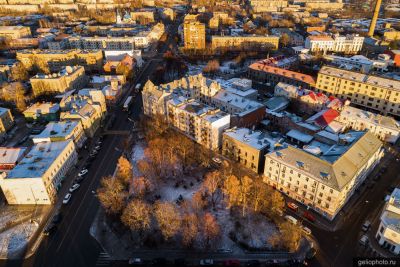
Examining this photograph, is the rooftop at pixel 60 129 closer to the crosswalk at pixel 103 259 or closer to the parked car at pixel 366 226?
the crosswalk at pixel 103 259

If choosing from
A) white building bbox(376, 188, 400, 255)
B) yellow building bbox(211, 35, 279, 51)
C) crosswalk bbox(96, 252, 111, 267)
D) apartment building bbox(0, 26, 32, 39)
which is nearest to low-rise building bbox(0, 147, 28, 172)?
crosswalk bbox(96, 252, 111, 267)

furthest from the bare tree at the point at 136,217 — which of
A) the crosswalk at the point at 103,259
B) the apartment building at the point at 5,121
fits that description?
the apartment building at the point at 5,121

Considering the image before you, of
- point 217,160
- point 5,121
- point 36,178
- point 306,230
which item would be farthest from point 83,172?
point 306,230

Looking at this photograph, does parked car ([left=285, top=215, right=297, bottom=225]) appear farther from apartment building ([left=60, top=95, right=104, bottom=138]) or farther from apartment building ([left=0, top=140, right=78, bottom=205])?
apartment building ([left=60, top=95, right=104, bottom=138])

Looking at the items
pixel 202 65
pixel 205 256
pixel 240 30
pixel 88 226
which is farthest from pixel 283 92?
pixel 240 30

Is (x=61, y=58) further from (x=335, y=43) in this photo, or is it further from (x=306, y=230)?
(x=335, y=43)
